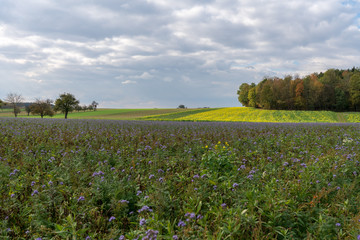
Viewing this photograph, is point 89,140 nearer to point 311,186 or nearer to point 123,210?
point 123,210

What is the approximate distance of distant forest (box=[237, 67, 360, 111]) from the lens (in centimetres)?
6278

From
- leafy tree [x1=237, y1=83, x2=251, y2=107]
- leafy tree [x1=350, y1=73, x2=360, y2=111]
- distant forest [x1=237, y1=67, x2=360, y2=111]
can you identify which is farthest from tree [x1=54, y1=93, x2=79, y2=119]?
leafy tree [x1=350, y1=73, x2=360, y2=111]

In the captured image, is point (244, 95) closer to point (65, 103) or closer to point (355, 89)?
point (355, 89)

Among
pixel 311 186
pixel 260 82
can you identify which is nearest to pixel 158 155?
pixel 311 186

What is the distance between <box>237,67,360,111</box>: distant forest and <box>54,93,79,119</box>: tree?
2189 inches

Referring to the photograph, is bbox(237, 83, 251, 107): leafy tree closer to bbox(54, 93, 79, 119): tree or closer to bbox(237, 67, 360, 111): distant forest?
bbox(237, 67, 360, 111): distant forest

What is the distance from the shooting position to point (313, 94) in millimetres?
63625

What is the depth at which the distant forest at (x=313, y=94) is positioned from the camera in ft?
206

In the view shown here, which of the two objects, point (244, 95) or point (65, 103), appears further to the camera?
point (244, 95)

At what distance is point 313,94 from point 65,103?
70.9m

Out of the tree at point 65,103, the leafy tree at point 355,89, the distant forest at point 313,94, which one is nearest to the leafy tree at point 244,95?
the distant forest at point 313,94

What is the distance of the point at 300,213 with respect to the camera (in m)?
3.51

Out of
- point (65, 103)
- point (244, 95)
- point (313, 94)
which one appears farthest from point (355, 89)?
point (65, 103)

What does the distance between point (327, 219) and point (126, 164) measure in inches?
190
